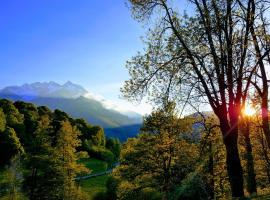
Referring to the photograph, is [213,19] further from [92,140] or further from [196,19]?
[92,140]

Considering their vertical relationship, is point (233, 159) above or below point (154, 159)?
below

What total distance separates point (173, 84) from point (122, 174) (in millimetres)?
31338

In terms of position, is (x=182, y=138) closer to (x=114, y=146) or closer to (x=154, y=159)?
(x=154, y=159)

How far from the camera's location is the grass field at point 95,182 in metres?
81.4

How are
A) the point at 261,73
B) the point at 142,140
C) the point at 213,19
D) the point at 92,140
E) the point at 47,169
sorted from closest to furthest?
the point at 213,19
the point at 261,73
the point at 142,140
the point at 47,169
the point at 92,140

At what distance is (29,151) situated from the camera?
204 ft

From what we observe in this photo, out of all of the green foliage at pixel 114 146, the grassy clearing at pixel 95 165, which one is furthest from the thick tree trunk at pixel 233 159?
the green foliage at pixel 114 146

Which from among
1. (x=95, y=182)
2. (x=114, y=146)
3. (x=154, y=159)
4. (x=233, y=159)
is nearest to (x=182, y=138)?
(x=154, y=159)

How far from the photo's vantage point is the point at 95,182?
298ft

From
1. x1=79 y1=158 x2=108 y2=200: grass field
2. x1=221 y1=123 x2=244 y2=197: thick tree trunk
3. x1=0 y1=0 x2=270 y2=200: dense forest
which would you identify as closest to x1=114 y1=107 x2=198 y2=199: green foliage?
x1=0 y1=0 x2=270 y2=200: dense forest

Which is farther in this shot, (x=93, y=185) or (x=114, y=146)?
(x=114, y=146)

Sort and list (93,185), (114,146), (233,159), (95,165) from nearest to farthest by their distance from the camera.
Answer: (233,159) → (93,185) → (95,165) → (114,146)

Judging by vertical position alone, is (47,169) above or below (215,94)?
below

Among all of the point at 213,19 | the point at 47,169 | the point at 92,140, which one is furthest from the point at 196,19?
the point at 92,140
